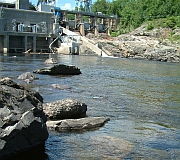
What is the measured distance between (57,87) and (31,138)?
9.84 meters

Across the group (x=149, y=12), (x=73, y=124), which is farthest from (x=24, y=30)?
(x=73, y=124)

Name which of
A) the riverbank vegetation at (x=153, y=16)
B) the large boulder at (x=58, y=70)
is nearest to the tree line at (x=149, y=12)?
the riverbank vegetation at (x=153, y=16)

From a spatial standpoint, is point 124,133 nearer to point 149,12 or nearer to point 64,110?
point 64,110

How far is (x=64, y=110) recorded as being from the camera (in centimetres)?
959

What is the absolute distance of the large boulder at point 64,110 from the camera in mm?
9477

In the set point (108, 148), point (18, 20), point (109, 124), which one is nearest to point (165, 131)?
point (109, 124)

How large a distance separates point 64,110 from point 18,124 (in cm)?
357

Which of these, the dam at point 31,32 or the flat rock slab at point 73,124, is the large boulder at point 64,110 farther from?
the dam at point 31,32

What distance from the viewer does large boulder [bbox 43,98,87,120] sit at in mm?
9477

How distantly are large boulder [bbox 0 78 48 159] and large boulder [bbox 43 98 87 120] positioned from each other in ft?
8.04

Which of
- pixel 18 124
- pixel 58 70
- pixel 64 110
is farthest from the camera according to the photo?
pixel 58 70

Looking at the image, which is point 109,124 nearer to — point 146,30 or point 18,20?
point 18,20

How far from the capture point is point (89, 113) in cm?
1058

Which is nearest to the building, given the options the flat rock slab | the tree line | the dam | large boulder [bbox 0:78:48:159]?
the dam
